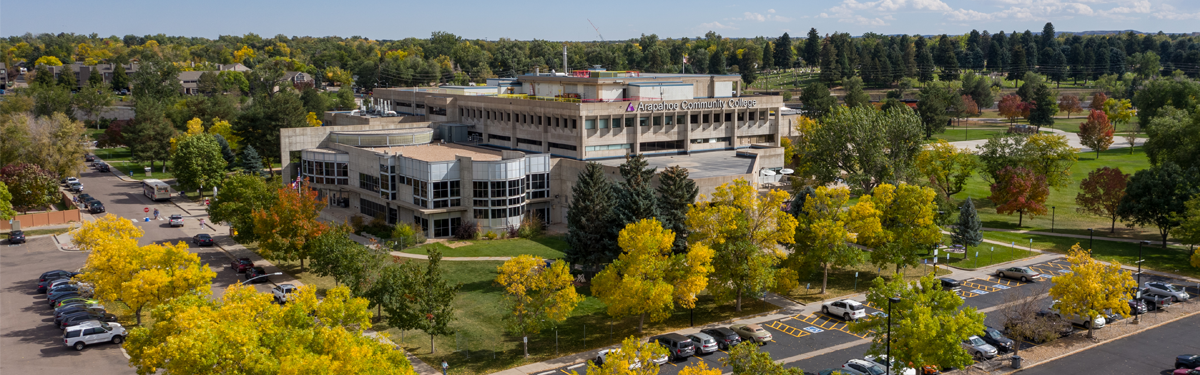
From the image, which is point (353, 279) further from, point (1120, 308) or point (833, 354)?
point (1120, 308)

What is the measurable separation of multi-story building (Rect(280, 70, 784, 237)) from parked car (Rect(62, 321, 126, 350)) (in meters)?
22.8

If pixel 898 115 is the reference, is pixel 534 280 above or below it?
below

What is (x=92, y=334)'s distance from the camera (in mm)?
46688

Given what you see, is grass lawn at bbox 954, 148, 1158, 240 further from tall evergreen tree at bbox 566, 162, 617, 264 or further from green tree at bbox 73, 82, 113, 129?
green tree at bbox 73, 82, 113, 129

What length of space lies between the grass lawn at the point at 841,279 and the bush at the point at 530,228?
24017 millimetres

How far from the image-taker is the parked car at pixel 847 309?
50.7 m

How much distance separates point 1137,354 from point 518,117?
5844 centimetres

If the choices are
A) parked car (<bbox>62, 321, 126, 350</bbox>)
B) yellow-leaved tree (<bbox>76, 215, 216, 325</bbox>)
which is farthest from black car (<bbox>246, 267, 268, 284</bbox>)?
parked car (<bbox>62, 321, 126, 350</bbox>)

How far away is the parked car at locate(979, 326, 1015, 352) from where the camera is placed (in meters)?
45.8

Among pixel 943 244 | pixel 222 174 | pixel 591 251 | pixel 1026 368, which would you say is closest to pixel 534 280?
pixel 591 251

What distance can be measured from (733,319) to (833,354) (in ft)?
25.6

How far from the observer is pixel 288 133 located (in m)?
89.9

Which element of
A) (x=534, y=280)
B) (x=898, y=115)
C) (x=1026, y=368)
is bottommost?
(x=1026, y=368)

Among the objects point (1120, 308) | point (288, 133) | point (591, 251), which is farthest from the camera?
point (288, 133)
